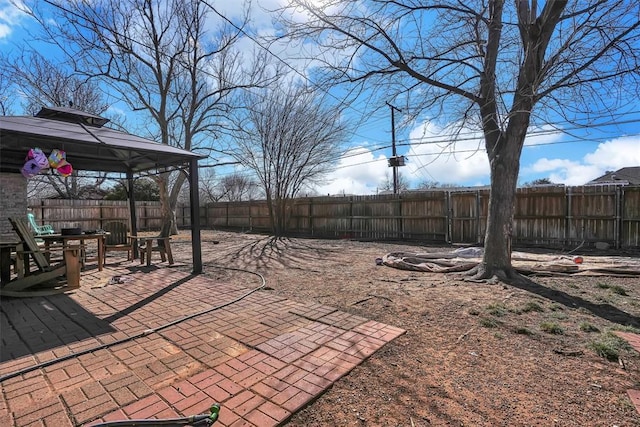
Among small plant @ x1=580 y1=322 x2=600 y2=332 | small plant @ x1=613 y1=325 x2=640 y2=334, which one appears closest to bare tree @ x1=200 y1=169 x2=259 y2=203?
small plant @ x1=580 y1=322 x2=600 y2=332

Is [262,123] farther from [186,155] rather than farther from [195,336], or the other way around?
Result: [195,336]

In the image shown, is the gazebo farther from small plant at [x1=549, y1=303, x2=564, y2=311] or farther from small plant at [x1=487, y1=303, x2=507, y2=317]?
small plant at [x1=549, y1=303, x2=564, y2=311]

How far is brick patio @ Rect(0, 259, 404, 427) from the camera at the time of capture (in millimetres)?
1783

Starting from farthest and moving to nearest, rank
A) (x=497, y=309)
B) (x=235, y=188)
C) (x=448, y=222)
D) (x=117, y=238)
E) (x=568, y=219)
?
(x=235, y=188)
(x=448, y=222)
(x=568, y=219)
(x=117, y=238)
(x=497, y=309)

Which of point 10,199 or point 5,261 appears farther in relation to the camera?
point 10,199

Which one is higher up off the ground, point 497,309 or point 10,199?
point 10,199

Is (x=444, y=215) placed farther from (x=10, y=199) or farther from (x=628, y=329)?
(x=10, y=199)

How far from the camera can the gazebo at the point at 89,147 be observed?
159 inches

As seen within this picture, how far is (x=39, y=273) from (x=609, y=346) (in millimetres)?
6244

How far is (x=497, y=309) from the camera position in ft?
11.2

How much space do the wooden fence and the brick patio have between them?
7576mm

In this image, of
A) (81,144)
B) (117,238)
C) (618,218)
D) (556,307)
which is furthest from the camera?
(618,218)

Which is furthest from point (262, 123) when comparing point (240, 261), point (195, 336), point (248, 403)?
point (248, 403)

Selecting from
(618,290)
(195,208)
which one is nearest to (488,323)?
(618,290)
